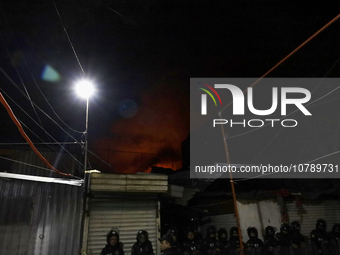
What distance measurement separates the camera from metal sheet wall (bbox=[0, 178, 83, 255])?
8.24m

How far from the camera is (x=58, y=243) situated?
28.9 feet

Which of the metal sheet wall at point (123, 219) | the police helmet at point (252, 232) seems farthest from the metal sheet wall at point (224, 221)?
the metal sheet wall at point (123, 219)

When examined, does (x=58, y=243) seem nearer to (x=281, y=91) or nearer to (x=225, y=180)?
(x=225, y=180)

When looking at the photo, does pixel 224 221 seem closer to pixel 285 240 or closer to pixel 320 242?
pixel 285 240

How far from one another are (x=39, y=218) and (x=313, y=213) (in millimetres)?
14102

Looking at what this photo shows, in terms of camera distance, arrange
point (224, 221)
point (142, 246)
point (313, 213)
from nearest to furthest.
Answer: point (142, 246), point (224, 221), point (313, 213)

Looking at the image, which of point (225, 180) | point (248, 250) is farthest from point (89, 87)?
point (248, 250)

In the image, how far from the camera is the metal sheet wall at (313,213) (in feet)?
41.9

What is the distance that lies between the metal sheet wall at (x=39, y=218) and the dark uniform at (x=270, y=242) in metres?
8.15

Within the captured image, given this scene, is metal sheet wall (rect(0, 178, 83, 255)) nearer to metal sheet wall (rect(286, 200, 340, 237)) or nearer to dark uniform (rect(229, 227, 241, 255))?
dark uniform (rect(229, 227, 241, 255))

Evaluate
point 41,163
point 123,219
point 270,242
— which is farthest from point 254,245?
point 41,163

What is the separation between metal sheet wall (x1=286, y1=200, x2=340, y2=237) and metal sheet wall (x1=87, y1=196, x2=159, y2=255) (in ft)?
24.9

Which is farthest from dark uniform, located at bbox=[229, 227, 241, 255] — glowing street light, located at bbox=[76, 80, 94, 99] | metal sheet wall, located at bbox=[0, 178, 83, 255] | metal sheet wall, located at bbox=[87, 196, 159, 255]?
glowing street light, located at bbox=[76, 80, 94, 99]

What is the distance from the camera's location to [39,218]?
28.9 feet
